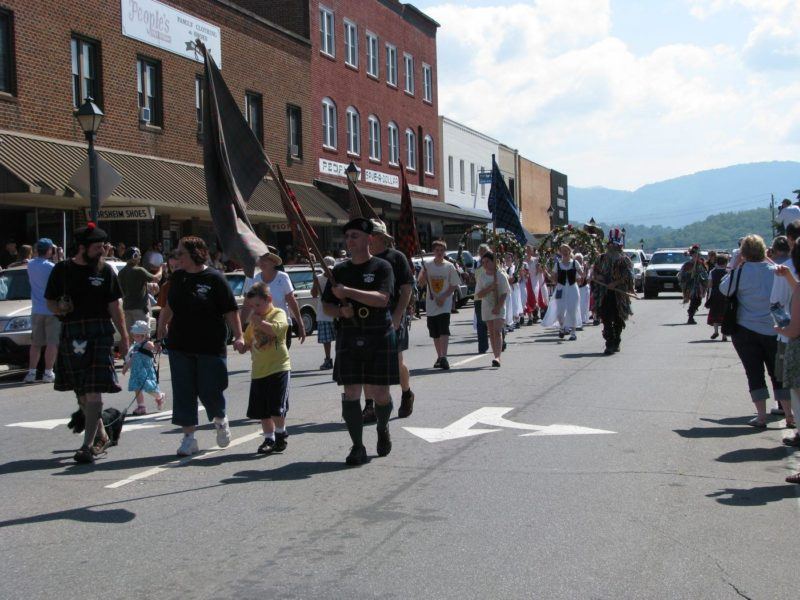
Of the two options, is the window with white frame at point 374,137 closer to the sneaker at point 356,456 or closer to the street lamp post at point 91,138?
the street lamp post at point 91,138

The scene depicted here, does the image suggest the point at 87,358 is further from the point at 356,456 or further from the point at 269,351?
the point at 356,456

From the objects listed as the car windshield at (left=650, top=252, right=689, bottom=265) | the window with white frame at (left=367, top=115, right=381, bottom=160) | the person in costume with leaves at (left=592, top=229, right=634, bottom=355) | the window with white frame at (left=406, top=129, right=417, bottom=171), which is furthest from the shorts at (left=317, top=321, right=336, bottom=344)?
the window with white frame at (left=406, top=129, right=417, bottom=171)

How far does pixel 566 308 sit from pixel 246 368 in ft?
23.0

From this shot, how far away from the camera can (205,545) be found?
5730mm

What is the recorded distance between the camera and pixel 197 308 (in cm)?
809

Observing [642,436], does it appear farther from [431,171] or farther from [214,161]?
[431,171]

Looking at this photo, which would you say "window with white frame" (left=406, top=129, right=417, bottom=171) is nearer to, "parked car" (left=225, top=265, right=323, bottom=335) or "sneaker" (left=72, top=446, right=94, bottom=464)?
"parked car" (left=225, top=265, right=323, bottom=335)

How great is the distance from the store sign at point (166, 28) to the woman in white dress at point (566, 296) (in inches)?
452

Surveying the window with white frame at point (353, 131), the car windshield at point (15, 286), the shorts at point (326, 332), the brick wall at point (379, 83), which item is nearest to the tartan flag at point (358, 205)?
the shorts at point (326, 332)

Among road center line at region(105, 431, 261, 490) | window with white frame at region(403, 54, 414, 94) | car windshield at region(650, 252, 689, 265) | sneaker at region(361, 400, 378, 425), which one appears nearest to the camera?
road center line at region(105, 431, 261, 490)

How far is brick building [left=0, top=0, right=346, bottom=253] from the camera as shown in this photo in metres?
21.6

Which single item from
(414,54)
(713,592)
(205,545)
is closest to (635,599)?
(713,592)

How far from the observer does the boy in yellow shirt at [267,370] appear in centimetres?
849

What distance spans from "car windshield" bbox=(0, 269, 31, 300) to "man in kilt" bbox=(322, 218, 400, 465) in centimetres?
982
